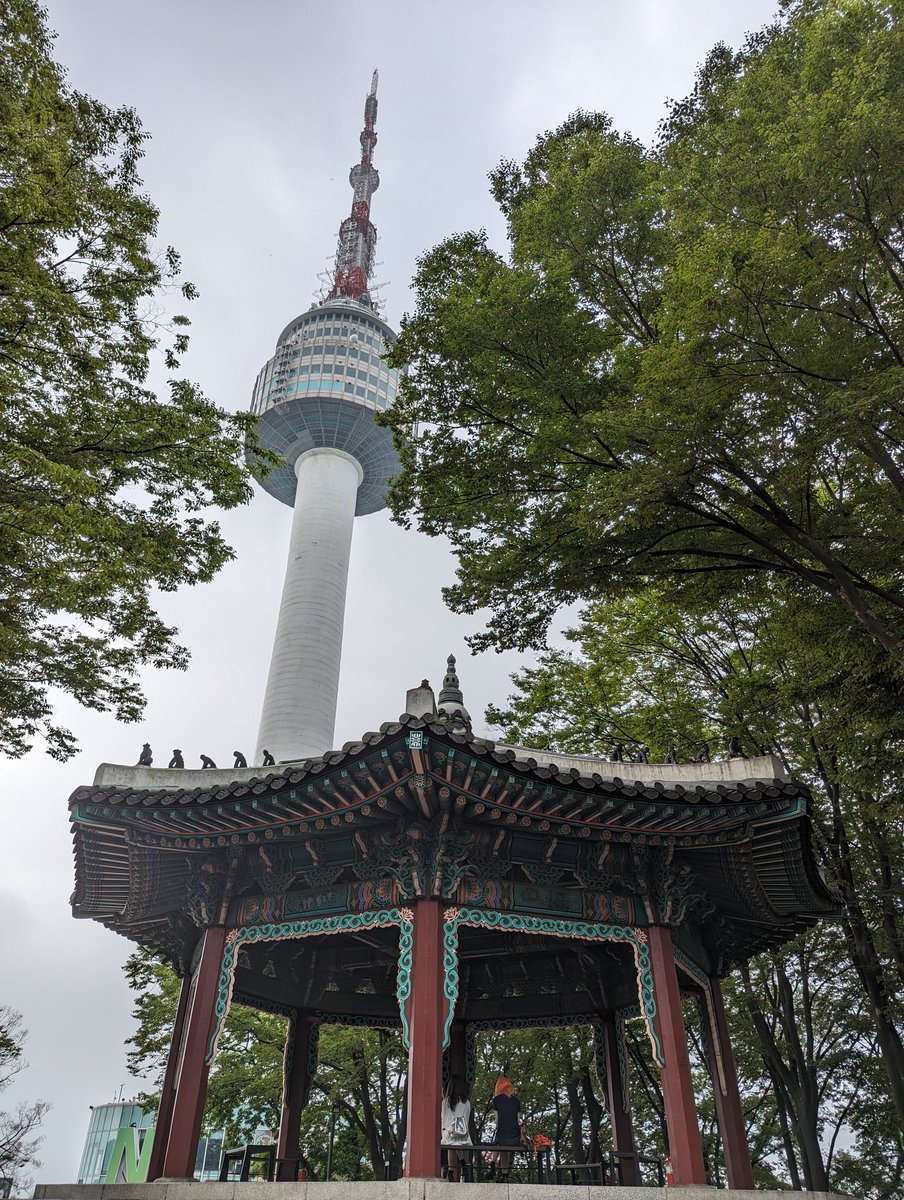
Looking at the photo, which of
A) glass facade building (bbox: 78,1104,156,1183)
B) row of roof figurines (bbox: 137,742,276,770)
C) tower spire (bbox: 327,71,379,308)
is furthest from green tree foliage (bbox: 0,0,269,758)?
glass facade building (bbox: 78,1104,156,1183)

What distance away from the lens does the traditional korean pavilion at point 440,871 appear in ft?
30.7

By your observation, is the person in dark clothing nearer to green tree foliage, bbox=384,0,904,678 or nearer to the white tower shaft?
green tree foliage, bbox=384,0,904,678

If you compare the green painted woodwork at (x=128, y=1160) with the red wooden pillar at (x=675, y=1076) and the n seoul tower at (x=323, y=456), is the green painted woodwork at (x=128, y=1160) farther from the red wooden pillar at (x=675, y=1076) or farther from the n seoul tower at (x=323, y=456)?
the red wooden pillar at (x=675, y=1076)

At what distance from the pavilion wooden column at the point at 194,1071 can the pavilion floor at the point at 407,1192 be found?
0.50 metres

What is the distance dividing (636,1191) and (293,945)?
6.91m

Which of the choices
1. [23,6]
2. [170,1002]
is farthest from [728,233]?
[170,1002]

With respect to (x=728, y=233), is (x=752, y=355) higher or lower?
lower

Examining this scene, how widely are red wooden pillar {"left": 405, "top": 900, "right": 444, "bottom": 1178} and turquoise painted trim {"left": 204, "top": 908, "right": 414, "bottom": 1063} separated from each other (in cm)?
14

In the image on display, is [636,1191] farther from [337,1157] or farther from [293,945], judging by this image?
[337,1157]

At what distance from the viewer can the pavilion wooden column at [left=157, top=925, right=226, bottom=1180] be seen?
9430 mm

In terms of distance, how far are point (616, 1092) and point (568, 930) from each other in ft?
14.9

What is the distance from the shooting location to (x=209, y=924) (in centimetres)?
1080

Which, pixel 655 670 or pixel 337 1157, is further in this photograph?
pixel 337 1157

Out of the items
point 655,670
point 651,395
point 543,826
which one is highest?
point 655,670
